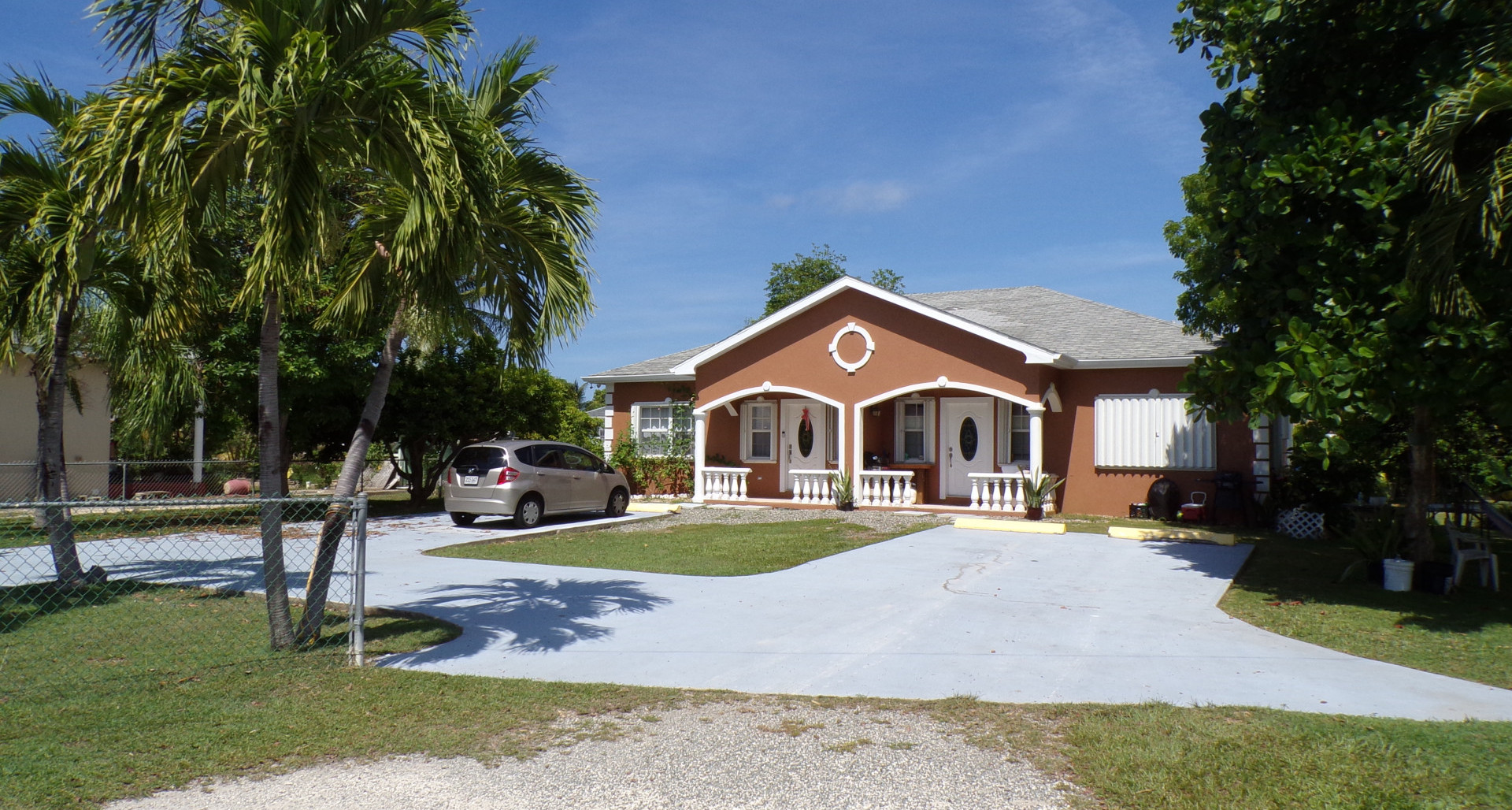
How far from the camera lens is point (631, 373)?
23.1 meters

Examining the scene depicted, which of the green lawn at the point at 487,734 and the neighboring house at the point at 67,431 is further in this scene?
the neighboring house at the point at 67,431

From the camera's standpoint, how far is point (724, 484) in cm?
2112

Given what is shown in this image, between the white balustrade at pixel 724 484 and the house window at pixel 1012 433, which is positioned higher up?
the house window at pixel 1012 433

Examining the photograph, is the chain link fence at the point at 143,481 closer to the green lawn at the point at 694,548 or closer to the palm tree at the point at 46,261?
the green lawn at the point at 694,548

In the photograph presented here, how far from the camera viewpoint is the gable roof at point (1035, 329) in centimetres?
1767

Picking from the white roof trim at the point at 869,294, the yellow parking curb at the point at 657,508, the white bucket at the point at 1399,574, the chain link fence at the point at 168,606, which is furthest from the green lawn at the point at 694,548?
the white bucket at the point at 1399,574

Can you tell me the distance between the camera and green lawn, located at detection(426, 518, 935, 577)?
11672 millimetres

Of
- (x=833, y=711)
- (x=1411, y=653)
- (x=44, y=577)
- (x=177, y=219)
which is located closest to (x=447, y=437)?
(x=44, y=577)

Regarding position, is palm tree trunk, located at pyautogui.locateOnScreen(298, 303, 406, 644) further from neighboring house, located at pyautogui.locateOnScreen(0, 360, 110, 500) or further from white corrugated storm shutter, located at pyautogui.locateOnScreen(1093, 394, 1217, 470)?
neighboring house, located at pyautogui.locateOnScreen(0, 360, 110, 500)

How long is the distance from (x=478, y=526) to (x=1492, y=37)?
15227 mm

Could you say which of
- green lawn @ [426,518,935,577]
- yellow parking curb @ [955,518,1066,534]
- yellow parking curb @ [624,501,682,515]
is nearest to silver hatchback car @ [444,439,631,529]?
green lawn @ [426,518,935,577]

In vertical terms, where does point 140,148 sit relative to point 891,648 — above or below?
above

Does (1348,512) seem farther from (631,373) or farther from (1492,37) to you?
(631,373)

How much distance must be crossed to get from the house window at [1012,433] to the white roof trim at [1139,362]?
180cm
